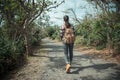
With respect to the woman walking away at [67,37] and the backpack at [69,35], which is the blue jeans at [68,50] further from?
the backpack at [69,35]

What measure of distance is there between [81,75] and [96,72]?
0.74 m

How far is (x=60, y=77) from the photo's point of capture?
27.1 feet

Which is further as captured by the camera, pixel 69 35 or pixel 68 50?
pixel 68 50

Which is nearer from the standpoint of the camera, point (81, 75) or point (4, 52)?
point (81, 75)

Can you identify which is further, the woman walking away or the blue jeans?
the blue jeans

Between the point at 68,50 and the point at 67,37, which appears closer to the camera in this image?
the point at 67,37

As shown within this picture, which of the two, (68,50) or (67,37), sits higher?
(67,37)

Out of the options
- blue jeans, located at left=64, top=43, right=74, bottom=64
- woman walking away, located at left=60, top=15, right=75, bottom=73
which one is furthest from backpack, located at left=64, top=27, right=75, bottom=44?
blue jeans, located at left=64, top=43, right=74, bottom=64

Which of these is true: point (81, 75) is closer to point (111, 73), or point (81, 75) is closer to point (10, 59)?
point (111, 73)

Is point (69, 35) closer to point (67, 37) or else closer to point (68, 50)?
point (67, 37)

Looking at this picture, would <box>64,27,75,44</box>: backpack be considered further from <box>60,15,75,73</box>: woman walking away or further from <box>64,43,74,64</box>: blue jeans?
<box>64,43,74,64</box>: blue jeans

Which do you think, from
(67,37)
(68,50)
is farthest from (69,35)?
(68,50)

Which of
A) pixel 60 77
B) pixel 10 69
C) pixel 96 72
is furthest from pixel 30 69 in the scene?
pixel 96 72

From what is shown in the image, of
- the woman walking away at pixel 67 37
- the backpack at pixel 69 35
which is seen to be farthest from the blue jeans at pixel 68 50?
the backpack at pixel 69 35
